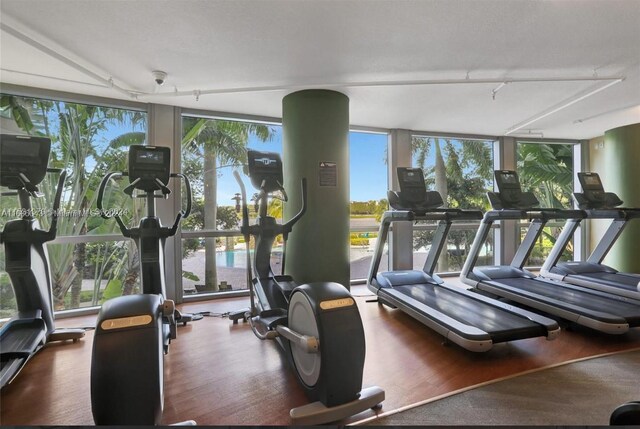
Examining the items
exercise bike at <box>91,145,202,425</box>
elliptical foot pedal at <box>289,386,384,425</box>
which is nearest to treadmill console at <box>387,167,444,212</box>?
elliptical foot pedal at <box>289,386,384,425</box>

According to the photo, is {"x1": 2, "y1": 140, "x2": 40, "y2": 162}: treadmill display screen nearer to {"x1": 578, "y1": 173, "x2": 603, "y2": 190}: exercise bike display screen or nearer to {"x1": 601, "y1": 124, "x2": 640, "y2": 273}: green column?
{"x1": 578, "y1": 173, "x2": 603, "y2": 190}: exercise bike display screen

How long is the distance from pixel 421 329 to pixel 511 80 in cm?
290

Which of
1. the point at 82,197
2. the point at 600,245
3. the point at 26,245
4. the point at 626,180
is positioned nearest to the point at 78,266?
the point at 82,197

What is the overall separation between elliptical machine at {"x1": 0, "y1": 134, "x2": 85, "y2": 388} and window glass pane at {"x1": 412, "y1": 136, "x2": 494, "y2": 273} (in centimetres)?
521

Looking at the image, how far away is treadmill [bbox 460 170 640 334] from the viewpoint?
2916 millimetres

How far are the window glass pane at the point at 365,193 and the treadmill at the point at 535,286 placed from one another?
159cm

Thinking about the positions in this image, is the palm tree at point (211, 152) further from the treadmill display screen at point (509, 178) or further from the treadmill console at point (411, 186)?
the treadmill display screen at point (509, 178)

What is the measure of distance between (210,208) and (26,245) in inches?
82.9

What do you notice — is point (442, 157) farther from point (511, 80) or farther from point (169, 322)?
point (169, 322)

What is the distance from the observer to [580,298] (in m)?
3.47

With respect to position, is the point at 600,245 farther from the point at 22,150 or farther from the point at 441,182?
the point at 22,150

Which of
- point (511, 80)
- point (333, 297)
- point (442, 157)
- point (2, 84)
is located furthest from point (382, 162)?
point (2, 84)

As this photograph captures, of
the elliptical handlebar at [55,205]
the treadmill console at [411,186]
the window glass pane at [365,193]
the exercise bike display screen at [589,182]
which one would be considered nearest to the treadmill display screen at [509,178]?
the exercise bike display screen at [589,182]

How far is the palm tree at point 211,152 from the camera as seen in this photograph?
14.5 ft
